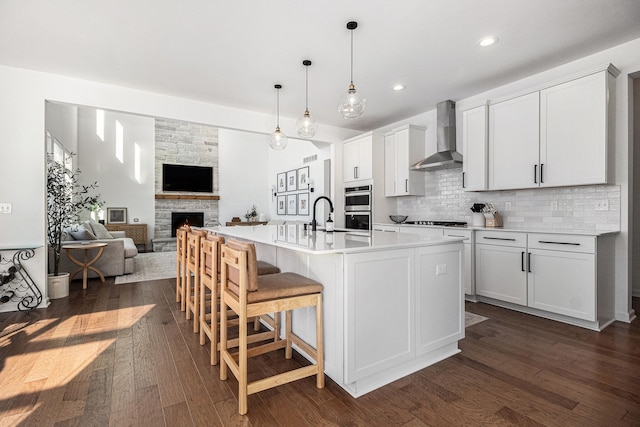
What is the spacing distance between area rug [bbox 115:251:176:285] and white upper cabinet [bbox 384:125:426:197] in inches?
157

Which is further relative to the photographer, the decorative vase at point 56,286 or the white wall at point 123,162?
the white wall at point 123,162

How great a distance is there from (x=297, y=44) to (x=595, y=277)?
3.43 meters

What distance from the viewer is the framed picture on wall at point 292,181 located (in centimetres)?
824

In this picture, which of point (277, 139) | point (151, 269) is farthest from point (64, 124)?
point (277, 139)

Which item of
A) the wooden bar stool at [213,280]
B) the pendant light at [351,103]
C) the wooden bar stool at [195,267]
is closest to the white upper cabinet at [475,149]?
the pendant light at [351,103]

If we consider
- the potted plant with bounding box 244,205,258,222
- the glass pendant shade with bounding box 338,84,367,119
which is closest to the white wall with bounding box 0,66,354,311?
the glass pendant shade with bounding box 338,84,367,119

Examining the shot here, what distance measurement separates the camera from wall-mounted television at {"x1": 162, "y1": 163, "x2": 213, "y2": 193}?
8883 mm

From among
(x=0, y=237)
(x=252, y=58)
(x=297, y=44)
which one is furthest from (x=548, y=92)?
(x=0, y=237)

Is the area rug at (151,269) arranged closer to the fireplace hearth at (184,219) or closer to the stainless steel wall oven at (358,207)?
the fireplace hearth at (184,219)

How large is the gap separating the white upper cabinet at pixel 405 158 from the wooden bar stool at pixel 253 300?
11.2ft

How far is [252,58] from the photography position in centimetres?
325

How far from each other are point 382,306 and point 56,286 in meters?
4.12

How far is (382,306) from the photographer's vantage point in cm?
192

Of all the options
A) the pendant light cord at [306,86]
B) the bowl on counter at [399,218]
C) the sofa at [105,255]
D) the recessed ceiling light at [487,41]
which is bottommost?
the sofa at [105,255]
